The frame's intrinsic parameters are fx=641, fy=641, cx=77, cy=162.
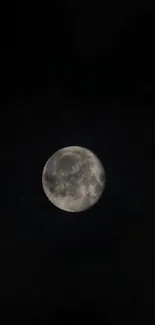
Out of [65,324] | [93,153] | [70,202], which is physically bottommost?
[65,324]

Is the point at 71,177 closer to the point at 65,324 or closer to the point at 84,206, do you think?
the point at 84,206

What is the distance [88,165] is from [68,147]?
0.46 meters

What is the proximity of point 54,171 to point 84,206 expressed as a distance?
0.73m

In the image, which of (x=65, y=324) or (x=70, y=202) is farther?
(x=65, y=324)

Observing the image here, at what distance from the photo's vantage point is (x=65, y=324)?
30.1ft

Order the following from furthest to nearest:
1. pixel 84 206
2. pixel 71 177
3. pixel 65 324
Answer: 1. pixel 65 324
2. pixel 84 206
3. pixel 71 177

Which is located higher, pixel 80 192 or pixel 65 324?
pixel 80 192

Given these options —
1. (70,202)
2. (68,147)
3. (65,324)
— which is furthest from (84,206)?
(65,324)

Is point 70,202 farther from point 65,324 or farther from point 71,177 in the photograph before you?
point 65,324

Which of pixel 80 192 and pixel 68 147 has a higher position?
pixel 68 147

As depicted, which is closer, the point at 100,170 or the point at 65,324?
the point at 100,170

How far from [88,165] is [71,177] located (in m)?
0.38

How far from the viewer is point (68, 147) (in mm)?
8398

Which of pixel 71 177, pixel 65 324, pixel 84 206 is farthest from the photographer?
pixel 65 324
